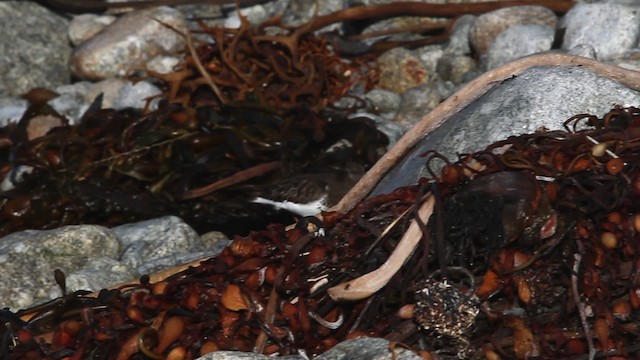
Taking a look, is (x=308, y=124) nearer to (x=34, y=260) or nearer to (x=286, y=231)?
A: (x=34, y=260)

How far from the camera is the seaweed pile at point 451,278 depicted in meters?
2.99

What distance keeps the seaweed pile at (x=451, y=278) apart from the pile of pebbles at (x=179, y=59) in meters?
0.20

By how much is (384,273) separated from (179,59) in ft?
14.9

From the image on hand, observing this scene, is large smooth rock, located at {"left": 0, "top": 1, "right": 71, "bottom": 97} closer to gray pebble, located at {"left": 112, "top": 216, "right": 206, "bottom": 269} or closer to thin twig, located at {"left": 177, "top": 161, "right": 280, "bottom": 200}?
thin twig, located at {"left": 177, "top": 161, "right": 280, "bottom": 200}

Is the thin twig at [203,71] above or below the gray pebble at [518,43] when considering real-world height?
below

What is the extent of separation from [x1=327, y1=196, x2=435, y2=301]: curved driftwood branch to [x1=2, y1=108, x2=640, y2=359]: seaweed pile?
1 centimetres

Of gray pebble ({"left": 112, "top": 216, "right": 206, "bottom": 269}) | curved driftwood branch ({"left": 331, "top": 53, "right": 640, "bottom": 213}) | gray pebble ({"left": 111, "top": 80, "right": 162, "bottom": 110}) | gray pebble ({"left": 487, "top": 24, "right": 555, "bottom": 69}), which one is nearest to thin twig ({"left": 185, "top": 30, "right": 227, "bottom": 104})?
gray pebble ({"left": 111, "top": 80, "right": 162, "bottom": 110})

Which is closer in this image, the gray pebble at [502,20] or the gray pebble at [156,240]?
the gray pebble at [156,240]

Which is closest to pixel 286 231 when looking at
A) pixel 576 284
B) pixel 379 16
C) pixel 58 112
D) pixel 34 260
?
pixel 576 284

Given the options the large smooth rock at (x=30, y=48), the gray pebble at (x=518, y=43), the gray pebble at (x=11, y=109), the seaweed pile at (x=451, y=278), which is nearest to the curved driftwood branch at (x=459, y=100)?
the seaweed pile at (x=451, y=278)

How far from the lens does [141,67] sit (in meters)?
7.24

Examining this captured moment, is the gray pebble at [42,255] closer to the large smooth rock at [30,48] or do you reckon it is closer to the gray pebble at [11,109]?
the gray pebble at [11,109]

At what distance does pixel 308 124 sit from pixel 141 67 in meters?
1.62

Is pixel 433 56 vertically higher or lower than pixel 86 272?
lower
